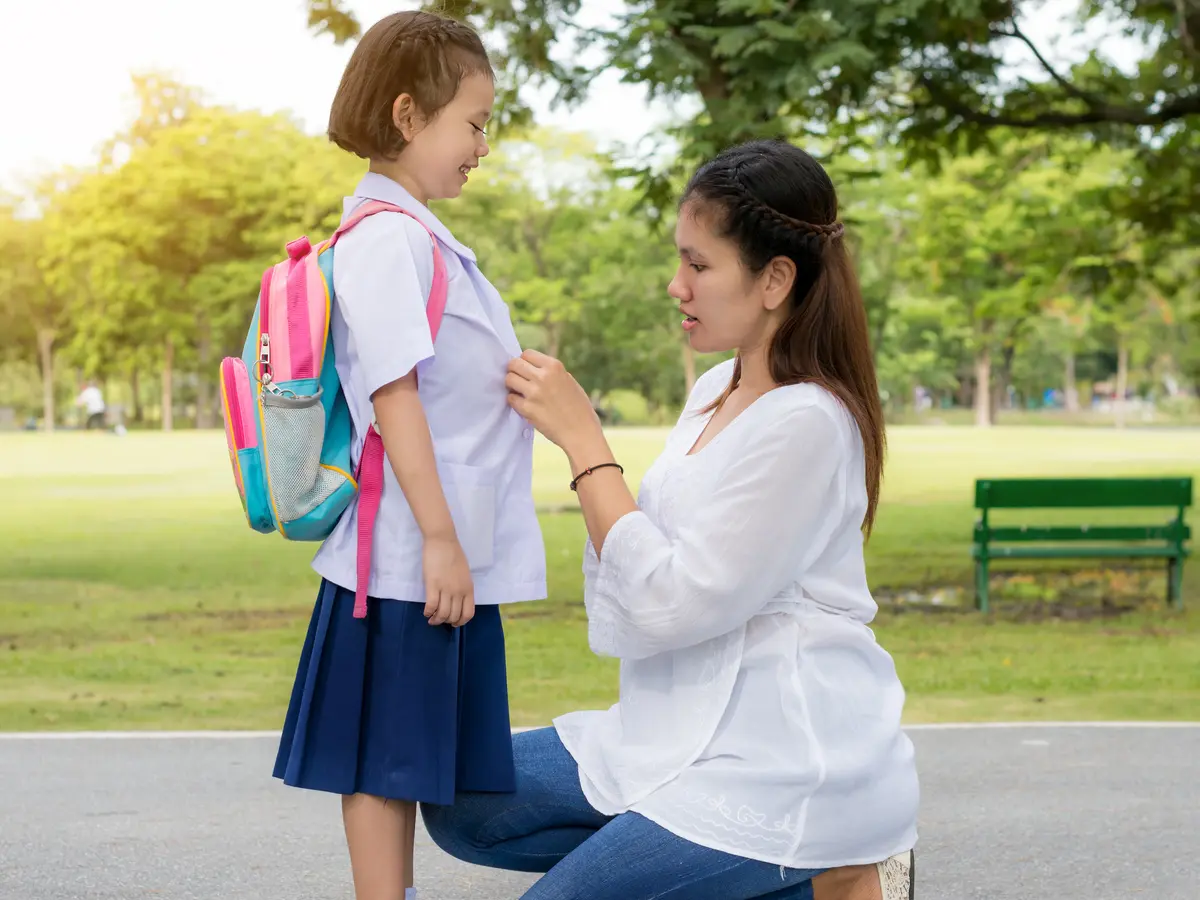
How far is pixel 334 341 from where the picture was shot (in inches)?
114

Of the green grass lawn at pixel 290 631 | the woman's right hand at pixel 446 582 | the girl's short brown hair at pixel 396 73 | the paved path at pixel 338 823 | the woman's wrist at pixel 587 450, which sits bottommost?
the green grass lawn at pixel 290 631

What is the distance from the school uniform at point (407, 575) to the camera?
2.80 m

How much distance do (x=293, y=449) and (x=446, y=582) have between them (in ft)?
1.13

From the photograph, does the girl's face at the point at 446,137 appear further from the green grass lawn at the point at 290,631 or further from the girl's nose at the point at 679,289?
the green grass lawn at the point at 290,631

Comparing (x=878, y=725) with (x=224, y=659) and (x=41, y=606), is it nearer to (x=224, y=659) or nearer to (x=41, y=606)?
(x=224, y=659)

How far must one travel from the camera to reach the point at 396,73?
2.86 metres

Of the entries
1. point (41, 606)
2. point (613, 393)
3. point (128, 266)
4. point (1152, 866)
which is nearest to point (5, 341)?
point (128, 266)

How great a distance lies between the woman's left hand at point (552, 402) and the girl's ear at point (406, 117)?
0.46 metres

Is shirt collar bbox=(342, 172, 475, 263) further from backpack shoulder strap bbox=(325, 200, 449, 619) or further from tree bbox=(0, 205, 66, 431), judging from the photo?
tree bbox=(0, 205, 66, 431)

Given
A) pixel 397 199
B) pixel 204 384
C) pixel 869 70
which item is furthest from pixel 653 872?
pixel 204 384

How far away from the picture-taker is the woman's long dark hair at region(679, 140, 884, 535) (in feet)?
8.87

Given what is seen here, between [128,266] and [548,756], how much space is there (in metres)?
57.3

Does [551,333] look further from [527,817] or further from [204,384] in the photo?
[527,817]

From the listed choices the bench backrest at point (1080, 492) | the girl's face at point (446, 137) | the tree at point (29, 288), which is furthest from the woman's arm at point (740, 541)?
the tree at point (29, 288)
